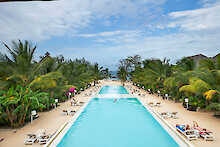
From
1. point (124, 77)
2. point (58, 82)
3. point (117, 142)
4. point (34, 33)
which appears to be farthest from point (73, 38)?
point (117, 142)

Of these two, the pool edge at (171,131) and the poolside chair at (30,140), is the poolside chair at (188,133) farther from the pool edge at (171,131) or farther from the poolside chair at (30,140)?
the poolside chair at (30,140)

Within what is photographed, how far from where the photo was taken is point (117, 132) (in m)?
7.32

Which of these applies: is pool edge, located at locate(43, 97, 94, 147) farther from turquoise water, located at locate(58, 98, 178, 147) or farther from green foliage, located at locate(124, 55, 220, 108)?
green foliage, located at locate(124, 55, 220, 108)

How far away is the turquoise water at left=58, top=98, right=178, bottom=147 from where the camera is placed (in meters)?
A: 6.30

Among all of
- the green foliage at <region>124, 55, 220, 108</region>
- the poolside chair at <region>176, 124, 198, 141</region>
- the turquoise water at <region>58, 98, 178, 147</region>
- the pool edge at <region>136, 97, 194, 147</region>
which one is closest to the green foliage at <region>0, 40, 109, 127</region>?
the turquoise water at <region>58, 98, 178, 147</region>

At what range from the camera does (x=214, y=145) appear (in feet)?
17.3

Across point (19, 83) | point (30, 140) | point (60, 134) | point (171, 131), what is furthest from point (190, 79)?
point (19, 83)

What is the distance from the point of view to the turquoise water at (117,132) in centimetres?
630

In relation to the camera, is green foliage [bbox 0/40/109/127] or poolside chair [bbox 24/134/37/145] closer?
poolside chair [bbox 24/134/37/145]

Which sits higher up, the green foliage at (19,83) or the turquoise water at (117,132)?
the green foliage at (19,83)

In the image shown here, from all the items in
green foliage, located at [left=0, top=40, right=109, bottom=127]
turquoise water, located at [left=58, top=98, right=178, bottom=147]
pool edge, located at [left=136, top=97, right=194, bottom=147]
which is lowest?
turquoise water, located at [left=58, top=98, right=178, bottom=147]

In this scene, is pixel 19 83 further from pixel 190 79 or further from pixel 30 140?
pixel 190 79

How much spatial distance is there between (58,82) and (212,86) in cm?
989

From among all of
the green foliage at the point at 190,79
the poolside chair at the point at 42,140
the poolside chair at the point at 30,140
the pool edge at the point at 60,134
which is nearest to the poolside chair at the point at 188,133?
the green foliage at the point at 190,79
